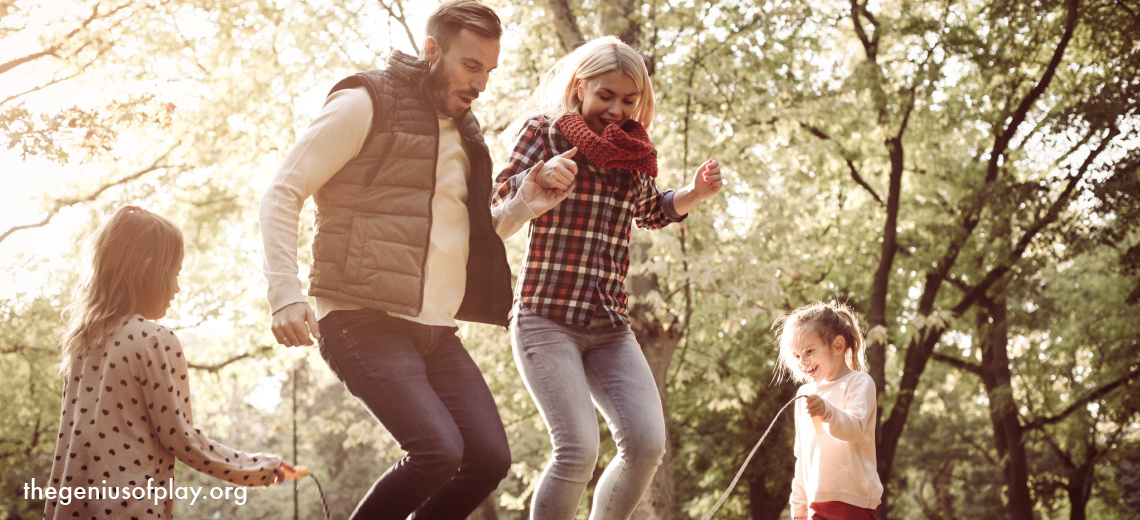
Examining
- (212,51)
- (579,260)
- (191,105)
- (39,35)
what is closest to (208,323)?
(191,105)

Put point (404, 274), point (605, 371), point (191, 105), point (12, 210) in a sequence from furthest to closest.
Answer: point (12, 210) < point (191, 105) < point (605, 371) < point (404, 274)

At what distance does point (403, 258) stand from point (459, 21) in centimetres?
87

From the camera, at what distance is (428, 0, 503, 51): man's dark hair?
3123 millimetres

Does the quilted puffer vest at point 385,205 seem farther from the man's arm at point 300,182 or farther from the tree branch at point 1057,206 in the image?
the tree branch at point 1057,206

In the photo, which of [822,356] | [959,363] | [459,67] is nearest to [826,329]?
[822,356]

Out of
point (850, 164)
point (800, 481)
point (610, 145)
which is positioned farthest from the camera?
point (850, 164)

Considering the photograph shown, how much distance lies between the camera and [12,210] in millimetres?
15633

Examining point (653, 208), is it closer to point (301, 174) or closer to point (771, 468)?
point (301, 174)

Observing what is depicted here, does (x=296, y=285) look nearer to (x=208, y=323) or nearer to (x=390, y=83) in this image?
(x=390, y=83)

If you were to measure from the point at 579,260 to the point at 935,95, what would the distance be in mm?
13377

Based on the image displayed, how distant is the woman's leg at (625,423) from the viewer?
3215 millimetres

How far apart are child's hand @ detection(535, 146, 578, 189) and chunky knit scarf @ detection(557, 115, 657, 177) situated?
198mm

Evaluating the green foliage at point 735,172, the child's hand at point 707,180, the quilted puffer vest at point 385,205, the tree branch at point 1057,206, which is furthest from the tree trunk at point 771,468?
the quilted puffer vest at point 385,205

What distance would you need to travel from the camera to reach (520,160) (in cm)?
344
